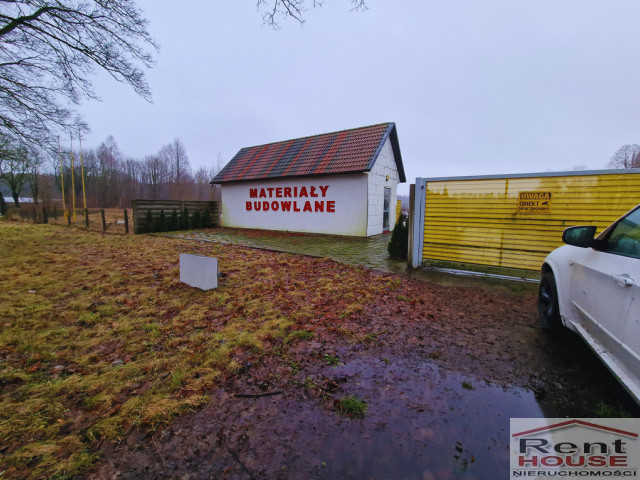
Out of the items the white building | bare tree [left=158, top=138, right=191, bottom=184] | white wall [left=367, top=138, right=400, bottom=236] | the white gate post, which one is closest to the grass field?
the white gate post

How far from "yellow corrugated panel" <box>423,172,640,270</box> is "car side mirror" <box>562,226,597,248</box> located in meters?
3.55

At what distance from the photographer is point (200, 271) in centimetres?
525

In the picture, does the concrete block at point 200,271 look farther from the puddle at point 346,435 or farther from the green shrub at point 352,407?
the green shrub at point 352,407

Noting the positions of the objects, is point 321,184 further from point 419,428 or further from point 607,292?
point 419,428

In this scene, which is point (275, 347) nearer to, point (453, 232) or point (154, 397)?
point (154, 397)

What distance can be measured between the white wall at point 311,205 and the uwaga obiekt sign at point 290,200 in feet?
0.17

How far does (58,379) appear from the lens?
2609 mm

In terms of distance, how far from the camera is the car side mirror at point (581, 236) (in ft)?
8.65

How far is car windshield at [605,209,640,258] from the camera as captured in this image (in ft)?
7.09

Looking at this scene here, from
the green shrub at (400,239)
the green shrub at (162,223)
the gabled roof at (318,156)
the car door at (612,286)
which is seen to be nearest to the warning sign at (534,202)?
the green shrub at (400,239)

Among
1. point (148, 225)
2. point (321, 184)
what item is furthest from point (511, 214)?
point (148, 225)

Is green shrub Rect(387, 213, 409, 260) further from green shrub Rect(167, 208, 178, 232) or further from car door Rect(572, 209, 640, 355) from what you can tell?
green shrub Rect(167, 208, 178, 232)

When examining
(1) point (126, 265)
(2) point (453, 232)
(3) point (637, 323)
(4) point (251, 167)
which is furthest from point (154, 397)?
(4) point (251, 167)

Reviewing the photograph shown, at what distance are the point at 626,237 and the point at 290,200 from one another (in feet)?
45.5
